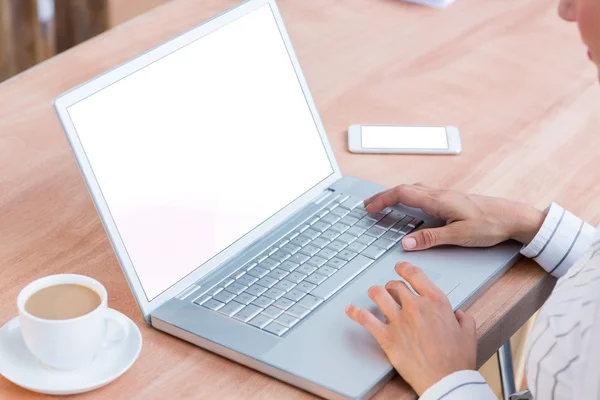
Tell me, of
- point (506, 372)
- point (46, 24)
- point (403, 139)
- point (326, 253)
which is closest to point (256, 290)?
point (326, 253)

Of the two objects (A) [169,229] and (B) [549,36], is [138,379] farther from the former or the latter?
(B) [549,36]

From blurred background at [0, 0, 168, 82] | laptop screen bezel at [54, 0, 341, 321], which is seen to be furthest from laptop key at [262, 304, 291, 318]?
blurred background at [0, 0, 168, 82]

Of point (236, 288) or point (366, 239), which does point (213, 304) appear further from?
point (366, 239)

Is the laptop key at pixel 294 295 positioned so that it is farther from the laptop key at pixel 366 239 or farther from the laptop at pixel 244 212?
the laptop key at pixel 366 239

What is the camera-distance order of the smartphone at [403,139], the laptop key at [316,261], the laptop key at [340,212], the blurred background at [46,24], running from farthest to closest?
1. the blurred background at [46,24]
2. the smartphone at [403,139]
3. the laptop key at [340,212]
4. the laptop key at [316,261]

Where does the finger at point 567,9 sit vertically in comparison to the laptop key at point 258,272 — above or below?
above

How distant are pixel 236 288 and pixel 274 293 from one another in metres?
0.05

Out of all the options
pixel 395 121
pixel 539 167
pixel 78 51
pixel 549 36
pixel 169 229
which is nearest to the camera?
pixel 169 229

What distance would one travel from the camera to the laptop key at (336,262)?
110 centimetres

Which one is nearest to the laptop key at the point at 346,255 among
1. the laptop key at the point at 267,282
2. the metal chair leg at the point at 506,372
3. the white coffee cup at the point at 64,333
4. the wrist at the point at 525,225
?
the laptop key at the point at 267,282

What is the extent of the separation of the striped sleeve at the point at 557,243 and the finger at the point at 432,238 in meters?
0.09

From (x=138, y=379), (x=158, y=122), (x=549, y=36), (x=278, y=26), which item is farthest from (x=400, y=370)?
(x=549, y=36)

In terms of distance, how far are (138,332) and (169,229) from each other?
5.0 inches

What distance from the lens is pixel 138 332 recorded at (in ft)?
3.24
